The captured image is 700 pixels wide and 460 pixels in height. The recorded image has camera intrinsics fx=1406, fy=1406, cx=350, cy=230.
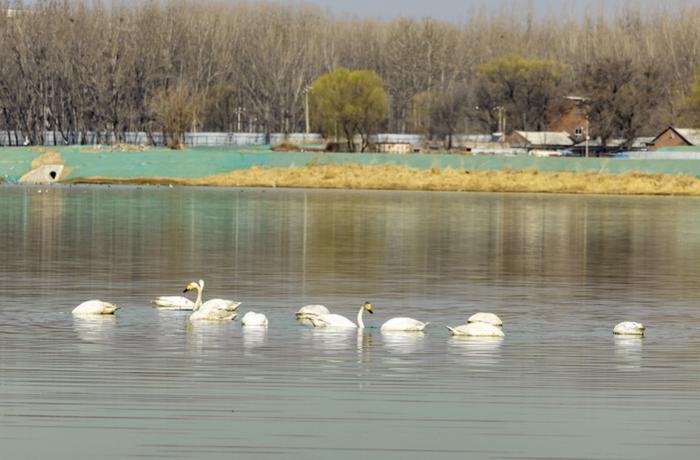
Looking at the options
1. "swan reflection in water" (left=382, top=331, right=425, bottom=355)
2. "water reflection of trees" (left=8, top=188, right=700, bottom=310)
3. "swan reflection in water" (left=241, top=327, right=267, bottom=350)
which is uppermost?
"swan reflection in water" (left=241, top=327, right=267, bottom=350)

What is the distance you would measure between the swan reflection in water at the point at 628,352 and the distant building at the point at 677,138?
113 meters

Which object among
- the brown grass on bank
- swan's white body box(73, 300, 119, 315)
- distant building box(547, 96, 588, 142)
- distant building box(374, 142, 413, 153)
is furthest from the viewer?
distant building box(547, 96, 588, 142)

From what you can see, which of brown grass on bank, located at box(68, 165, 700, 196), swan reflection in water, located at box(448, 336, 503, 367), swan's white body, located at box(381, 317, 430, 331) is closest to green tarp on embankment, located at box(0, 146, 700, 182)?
brown grass on bank, located at box(68, 165, 700, 196)

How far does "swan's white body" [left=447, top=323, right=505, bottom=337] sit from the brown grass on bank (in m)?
81.8

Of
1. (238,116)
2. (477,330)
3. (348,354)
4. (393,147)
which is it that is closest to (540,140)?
(393,147)

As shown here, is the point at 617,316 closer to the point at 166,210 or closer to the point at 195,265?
the point at 195,265

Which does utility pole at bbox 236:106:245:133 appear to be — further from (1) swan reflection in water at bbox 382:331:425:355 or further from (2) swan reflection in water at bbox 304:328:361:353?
(1) swan reflection in water at bbox 382:331:425:355

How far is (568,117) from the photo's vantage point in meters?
157

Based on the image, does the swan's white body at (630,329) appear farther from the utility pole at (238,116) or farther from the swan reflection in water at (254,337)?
the utility pole at (238,116)

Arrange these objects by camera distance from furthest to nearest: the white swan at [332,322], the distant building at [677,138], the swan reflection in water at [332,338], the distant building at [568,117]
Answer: the distant building at [568,117]
the distant building at [677,138]
the white swan at [332,322]
the swan reflection in water at [332,338]

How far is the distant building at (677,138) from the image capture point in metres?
132

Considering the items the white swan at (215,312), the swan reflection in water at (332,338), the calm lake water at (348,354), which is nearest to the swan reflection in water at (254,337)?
the calm lake water at (348,354)

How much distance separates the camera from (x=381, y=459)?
41.2 feet

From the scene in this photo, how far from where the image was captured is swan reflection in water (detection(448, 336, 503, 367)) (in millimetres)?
18984
